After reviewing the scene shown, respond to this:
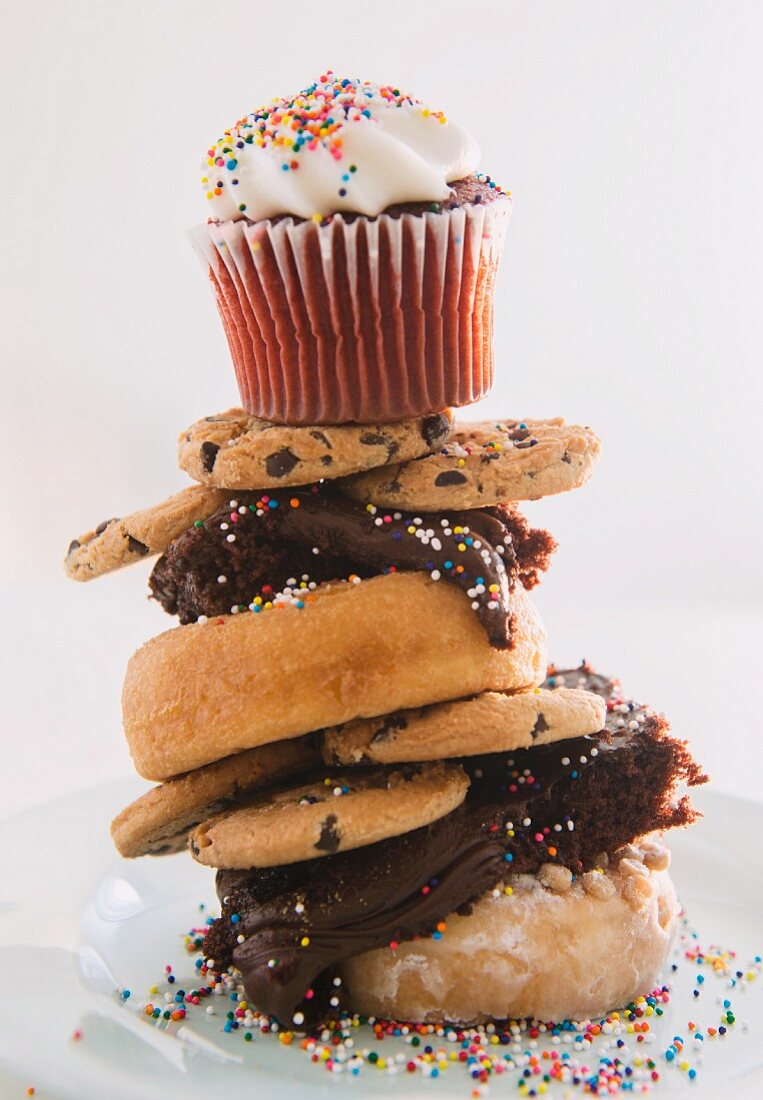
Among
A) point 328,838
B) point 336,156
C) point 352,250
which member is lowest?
point 328,838

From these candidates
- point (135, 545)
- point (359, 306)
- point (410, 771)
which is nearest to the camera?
point (359, 306)

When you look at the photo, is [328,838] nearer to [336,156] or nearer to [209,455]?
[209,455]

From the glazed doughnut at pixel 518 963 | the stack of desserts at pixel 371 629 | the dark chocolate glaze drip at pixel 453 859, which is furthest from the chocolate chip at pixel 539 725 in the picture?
the glazed doughnut at pixel 518 963

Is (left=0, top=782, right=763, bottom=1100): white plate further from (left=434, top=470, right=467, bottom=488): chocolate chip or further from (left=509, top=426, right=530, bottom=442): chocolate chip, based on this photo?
(left=509, top=426, right=530, bottom=442): chocolate chip

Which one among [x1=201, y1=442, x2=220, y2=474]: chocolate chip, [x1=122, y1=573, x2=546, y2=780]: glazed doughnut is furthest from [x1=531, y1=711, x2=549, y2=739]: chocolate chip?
[x1=201, y1=442, x2=220, y2=474]: chocolate chip

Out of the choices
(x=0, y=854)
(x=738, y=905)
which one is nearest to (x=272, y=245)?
(x=0, y=854)

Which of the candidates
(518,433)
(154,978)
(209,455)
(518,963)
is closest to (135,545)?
(209,455)
